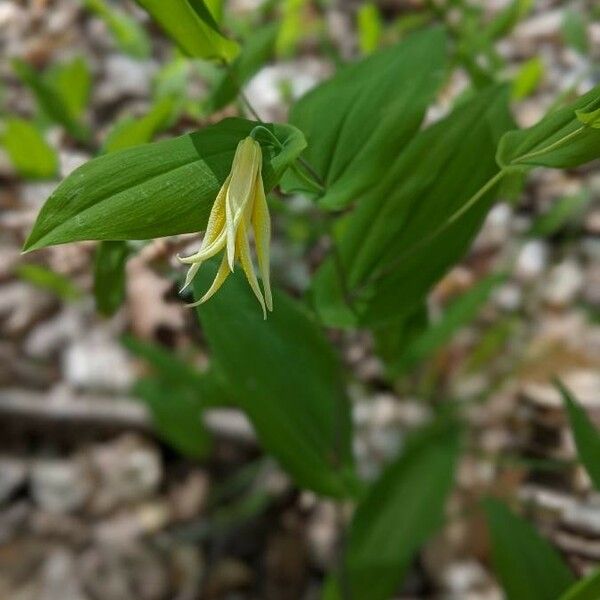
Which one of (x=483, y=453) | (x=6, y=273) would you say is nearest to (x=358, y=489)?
(x=483, y=453)

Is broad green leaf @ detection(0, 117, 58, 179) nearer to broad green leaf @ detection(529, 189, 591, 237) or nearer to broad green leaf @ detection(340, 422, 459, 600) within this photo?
broad green leaf @ detection(340, 422, 459, 600)

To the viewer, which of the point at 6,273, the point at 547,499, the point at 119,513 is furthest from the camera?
the point at 6,273

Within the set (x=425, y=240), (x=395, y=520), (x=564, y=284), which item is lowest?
(x=564, y=284)

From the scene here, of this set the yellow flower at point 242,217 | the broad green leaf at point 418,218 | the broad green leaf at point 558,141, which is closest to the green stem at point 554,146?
the broad green leaf at point 558,141

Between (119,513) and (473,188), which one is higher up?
(473,188)

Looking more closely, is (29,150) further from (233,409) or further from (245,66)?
(233,409)

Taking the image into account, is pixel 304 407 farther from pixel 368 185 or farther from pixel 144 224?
pixel 144 224

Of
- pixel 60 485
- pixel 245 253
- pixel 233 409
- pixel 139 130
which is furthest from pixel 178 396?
pixel 245 253
